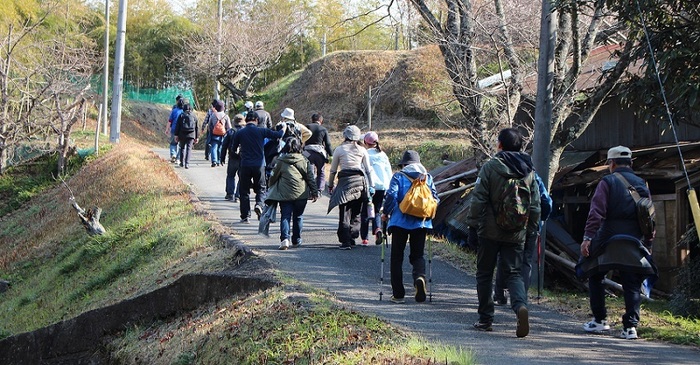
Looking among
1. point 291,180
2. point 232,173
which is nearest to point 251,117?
point 232,173

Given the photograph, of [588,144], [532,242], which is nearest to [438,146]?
[588,144]

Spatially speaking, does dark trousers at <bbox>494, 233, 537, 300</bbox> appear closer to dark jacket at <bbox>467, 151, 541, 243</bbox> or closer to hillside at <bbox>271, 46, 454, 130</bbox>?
dark jacket at <bbox>467, 151, 541, 243</bbox>

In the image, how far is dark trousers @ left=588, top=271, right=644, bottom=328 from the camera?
27.7 ft

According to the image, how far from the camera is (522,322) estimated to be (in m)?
7.97

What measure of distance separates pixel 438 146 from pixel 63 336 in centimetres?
1911

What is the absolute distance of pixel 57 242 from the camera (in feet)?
68.1

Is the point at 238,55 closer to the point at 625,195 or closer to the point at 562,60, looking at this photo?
the point at 562,60

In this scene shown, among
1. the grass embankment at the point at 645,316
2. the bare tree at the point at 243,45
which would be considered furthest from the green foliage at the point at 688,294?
the bare tree at the point at 243,45

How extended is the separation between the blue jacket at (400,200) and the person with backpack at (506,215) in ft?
4.47

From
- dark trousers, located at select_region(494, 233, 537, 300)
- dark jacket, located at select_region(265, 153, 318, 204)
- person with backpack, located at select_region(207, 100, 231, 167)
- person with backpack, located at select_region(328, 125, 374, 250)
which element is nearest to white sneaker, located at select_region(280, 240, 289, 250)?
dark jacket, located at select_region(265, 153, 318, 204)

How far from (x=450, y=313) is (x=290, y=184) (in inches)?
154

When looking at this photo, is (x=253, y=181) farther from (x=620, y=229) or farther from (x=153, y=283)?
(x=620, y=229)

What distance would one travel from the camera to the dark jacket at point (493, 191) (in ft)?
26.6

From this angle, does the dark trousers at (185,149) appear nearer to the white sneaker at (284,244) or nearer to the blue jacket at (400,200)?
the white sneaker at (284,244)
